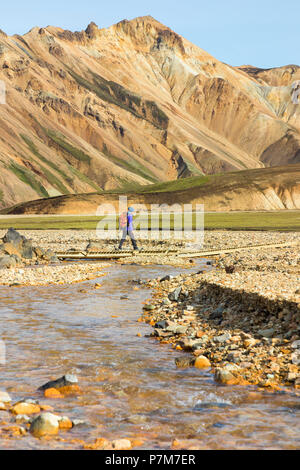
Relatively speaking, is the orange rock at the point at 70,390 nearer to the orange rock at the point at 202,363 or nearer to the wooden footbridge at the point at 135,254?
the orange rock at the point at 202,363

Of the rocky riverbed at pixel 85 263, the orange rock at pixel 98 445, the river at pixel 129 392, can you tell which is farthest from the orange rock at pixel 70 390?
the rocky riverbed at pixel 85 263

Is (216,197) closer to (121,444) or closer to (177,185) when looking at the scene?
(177,185)

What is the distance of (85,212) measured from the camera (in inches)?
4572

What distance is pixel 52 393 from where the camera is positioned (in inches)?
382

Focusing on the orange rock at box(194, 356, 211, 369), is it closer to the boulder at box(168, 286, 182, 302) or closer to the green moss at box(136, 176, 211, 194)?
the boulder at box(168, 286, 182, 302)

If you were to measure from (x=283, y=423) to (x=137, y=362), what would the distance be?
4.03m

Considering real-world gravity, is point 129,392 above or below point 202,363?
below

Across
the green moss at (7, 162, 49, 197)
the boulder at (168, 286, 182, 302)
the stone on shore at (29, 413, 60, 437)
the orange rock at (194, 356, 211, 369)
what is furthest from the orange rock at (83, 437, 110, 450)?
the green moss at (7, 162, 49, 197)

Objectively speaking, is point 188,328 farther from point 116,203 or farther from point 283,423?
point 116,203

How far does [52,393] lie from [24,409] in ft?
2.99

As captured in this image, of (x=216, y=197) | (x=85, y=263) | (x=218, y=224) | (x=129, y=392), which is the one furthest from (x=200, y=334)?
(x=216, y=197)

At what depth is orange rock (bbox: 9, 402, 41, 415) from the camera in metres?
8.80

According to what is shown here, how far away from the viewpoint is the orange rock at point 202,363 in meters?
11.5
